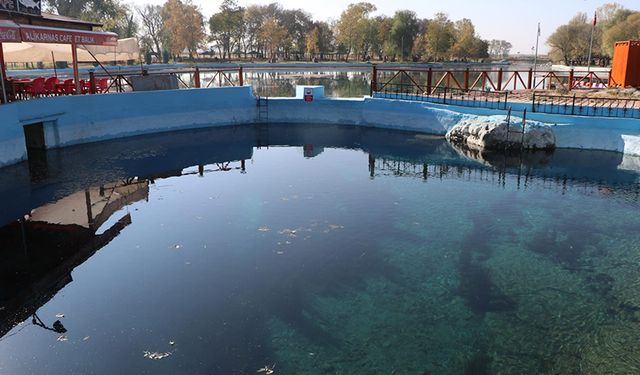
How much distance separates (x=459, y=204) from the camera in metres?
13.2

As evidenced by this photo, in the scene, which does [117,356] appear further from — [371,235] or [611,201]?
[611,201]

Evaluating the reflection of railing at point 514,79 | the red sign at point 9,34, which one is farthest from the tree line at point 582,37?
the red sign at point 9,34

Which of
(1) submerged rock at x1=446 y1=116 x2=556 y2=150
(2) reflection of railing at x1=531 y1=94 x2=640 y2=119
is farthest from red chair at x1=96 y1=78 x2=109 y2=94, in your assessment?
(2) reflection of railing at x1=531 y1=94 x2=640 y2=119

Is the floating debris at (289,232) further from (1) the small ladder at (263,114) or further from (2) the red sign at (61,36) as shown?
(1) the small ladder at (263,114)

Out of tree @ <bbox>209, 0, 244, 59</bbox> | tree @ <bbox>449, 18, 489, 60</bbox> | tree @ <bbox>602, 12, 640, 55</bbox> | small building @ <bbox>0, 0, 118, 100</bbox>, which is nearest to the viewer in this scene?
small building @ <bbox>0, 0, 118, 100</bbox>

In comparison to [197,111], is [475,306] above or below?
below

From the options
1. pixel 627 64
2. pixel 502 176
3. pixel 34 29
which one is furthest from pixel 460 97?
pixel 34 29

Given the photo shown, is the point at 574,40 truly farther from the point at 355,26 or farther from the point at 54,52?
the point at 54,52

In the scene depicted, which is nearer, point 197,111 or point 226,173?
point 226,173

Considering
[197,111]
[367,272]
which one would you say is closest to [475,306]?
[367,272]

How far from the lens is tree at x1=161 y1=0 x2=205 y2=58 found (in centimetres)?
6988

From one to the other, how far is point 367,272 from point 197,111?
1720 centimetres

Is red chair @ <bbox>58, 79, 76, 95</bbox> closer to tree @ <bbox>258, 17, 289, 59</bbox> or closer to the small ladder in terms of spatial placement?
the small ladder

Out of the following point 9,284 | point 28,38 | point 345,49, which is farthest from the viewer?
point 345,49
